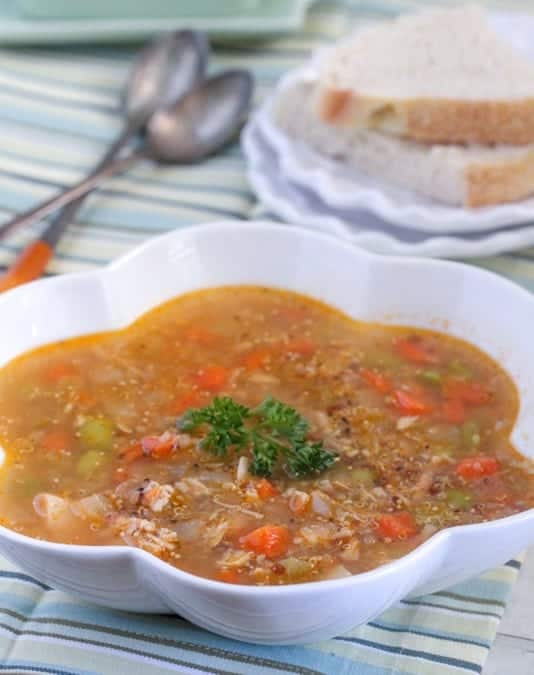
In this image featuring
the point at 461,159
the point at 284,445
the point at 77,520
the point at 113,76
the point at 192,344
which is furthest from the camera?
the point at 113,76

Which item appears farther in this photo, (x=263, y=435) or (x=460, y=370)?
(x=460, y=370)

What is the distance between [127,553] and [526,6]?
12.9 ft

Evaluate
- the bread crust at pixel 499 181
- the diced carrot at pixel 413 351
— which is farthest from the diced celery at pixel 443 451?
the bread crust at pixel 499 181

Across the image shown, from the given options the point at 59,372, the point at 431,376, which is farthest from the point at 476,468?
the point at 59,372

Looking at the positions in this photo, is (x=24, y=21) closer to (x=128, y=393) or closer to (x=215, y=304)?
(x=215, y=304)

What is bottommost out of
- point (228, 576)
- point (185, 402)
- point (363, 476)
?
point (228, 576)

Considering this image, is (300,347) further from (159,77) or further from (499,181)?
(159,77)

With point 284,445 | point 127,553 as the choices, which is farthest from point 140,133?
point 127,553

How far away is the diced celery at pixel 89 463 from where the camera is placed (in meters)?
2.21

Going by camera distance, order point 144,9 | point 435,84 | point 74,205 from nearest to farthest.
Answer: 1. point 74,205
2. point 435,84
3. point 144,9

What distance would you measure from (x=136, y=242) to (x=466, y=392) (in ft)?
4.29

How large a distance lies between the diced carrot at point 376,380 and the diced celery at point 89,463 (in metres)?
0.61

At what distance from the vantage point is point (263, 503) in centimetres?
212

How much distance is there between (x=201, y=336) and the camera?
2658 millimetres
